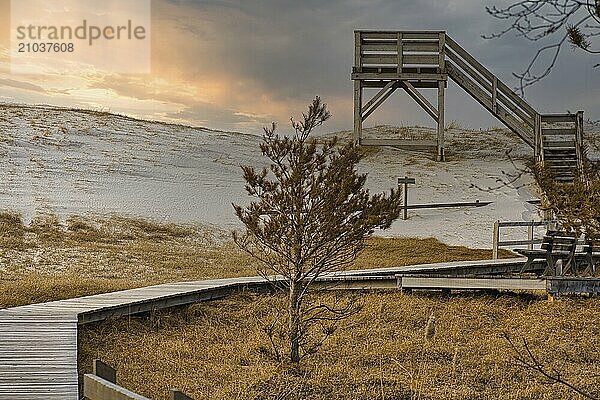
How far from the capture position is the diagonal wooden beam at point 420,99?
95.2 ft

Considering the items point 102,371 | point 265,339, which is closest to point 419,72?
point 265,339

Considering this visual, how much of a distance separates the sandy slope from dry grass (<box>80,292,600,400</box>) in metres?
9.50

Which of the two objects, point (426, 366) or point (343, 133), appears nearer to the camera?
point (426, 366)

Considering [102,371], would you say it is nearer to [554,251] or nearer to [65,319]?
[65,319]

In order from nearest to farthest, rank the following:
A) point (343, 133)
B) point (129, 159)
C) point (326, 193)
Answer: point (326, 193) → point (129, 159) → point (343, 133)

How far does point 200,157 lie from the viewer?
37.2 metres

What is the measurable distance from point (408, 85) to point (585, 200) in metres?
21.6

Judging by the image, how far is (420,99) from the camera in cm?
2934

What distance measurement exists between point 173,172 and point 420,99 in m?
10.2

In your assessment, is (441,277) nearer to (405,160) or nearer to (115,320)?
(115,320)

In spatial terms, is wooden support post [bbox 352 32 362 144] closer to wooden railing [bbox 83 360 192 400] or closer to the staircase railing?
the staircase railing

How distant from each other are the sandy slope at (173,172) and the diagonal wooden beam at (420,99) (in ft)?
9.19

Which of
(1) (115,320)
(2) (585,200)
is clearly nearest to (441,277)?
(1) (115,320)

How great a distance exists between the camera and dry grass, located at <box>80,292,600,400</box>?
894 cm
